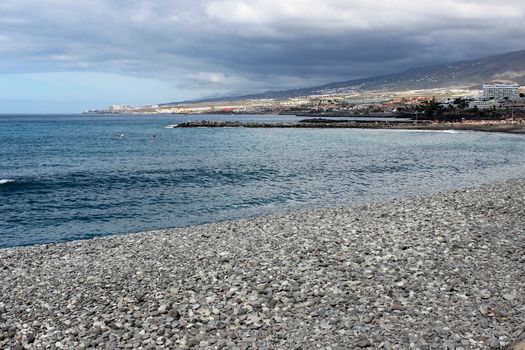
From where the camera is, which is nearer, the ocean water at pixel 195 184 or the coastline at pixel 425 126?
the ocean water at pixel 195 184

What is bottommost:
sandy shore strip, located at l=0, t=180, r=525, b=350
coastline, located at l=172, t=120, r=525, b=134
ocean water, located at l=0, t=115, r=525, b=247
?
coastline, located at l=172, t=120, r=525, b=134

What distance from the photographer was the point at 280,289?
9523 mm

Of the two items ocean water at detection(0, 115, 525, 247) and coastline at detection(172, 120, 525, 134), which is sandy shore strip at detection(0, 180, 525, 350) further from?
coastline at detection(172, 120, 525, 134)

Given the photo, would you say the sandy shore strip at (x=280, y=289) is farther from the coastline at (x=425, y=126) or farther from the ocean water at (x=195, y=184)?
the coastline at (x=425, y=126)

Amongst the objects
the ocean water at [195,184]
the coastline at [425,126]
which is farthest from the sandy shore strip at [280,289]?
the coastline at [425,126]

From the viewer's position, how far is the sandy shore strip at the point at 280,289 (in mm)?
7785

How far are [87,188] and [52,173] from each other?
929cm

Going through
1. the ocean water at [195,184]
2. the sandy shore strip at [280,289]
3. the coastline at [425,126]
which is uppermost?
the sandy shore strip at [280,289]

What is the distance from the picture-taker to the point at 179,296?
9.48 metres

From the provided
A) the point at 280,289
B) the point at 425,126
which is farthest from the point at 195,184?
the point at 425,126

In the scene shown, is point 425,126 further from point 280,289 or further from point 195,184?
point 280,289

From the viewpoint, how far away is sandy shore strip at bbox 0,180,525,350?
7.79 m

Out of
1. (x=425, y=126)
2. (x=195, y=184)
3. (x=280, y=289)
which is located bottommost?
(x=425, y=126)

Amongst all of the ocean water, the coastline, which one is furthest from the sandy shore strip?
the coastline
